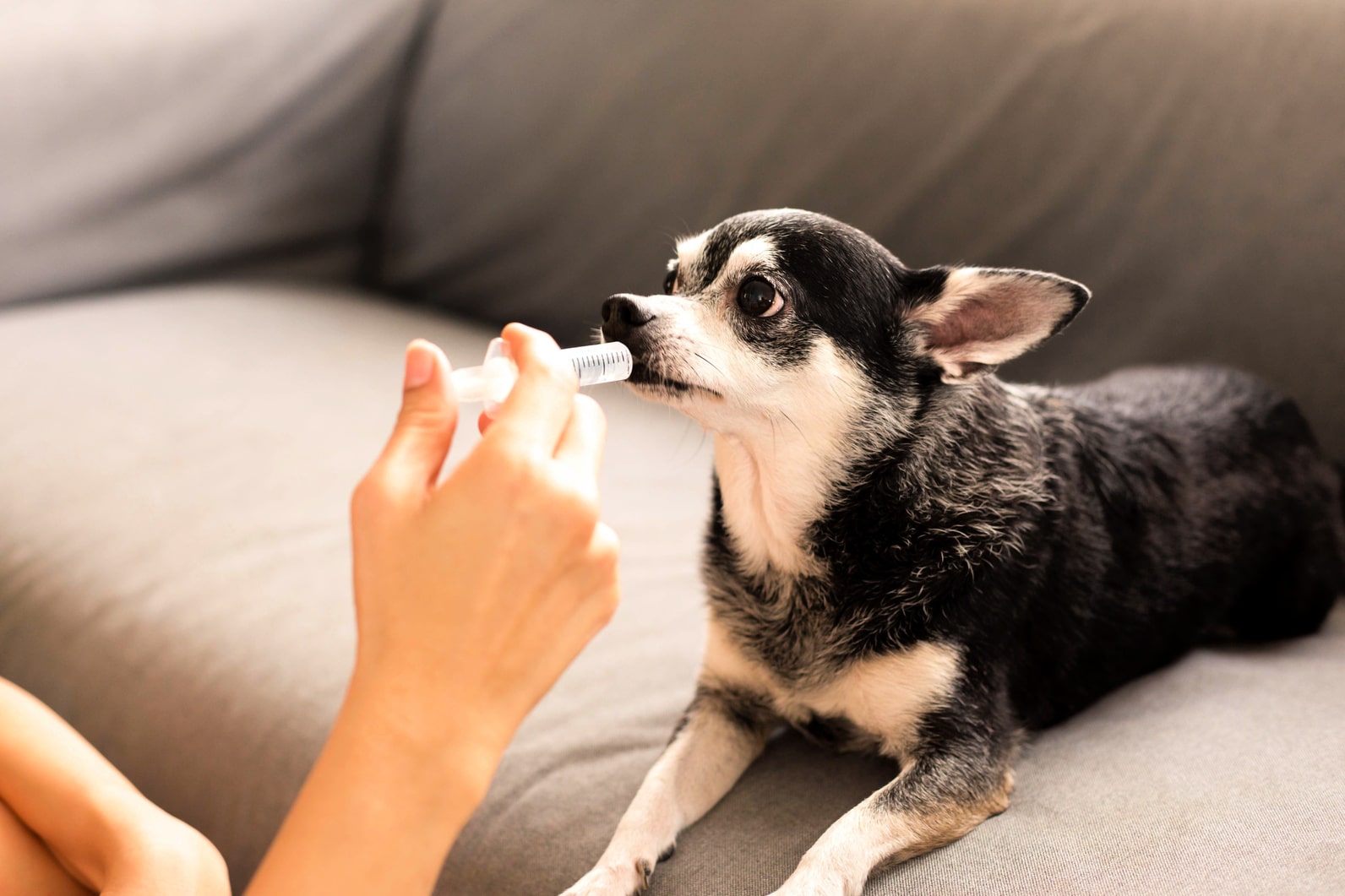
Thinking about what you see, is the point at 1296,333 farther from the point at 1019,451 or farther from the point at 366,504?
the point at 366,504

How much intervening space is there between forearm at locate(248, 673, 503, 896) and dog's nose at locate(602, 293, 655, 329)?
0.60 meters

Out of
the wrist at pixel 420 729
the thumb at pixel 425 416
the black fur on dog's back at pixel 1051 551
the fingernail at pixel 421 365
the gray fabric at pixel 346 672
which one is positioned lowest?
the gray fabric at pixel 346 672

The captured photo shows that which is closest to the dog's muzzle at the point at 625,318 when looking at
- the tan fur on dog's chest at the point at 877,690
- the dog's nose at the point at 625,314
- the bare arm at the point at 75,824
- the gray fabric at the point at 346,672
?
the dog's nose at the point at 625,314

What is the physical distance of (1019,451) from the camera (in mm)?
1332

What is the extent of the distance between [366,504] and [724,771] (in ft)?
2.29

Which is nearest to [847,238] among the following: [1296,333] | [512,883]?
[512,883]

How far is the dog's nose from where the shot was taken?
1220 mm

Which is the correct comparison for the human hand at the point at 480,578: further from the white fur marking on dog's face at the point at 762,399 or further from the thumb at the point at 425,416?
the white fur marking on dog's face at the point at 762,399

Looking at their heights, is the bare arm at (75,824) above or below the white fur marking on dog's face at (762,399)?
below

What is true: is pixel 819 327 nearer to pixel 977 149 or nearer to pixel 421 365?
pixel 421 365

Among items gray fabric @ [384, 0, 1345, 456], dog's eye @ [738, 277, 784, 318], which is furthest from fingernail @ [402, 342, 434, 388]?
gray fabric @ [384, 0, 1345, 456]

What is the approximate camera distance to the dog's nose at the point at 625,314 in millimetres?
1220

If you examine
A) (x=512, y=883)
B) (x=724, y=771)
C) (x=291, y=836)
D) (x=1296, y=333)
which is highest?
(x=1296, y=333)

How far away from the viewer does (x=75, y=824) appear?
972 mm
